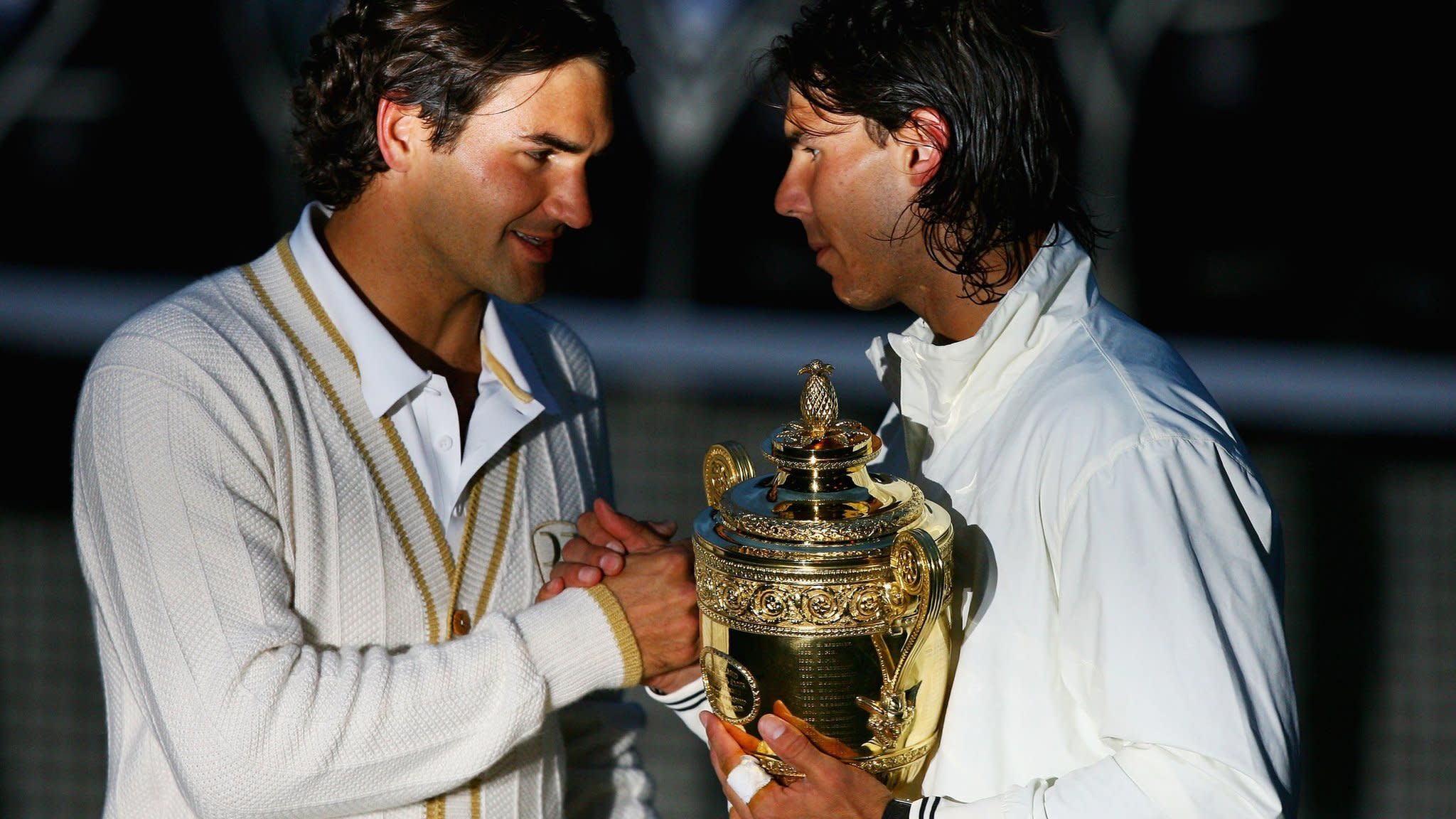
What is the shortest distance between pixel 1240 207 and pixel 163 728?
14.0ft

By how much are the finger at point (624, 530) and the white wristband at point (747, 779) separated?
42 centimetres

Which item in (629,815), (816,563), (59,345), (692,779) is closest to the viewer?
(816,563)

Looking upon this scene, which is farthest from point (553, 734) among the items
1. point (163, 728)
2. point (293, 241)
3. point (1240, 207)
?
point (1240, 207)

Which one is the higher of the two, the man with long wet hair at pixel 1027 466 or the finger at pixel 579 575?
the man with long wet hair at pixel 1027 466

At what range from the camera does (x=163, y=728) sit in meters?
1.96

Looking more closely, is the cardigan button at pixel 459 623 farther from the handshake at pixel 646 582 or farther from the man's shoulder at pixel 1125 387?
the man's shoulder at pixel 1125 387

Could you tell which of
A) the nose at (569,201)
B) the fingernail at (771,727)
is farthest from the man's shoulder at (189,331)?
the fingernail at (771,727)

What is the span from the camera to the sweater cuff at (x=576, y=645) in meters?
2.04

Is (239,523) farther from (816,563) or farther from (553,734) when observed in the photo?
(816,563)

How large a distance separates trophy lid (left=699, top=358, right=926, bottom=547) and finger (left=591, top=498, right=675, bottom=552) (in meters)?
0.29

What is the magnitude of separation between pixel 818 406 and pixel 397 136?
80 centimetres

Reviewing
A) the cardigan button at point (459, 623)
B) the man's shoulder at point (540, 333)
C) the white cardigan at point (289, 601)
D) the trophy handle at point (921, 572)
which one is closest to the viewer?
the trophy handle at point (921, 572)

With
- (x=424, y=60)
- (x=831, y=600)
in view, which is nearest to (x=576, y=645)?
(x=831, y=600)

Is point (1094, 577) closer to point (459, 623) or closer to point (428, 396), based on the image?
point (459, 623)
